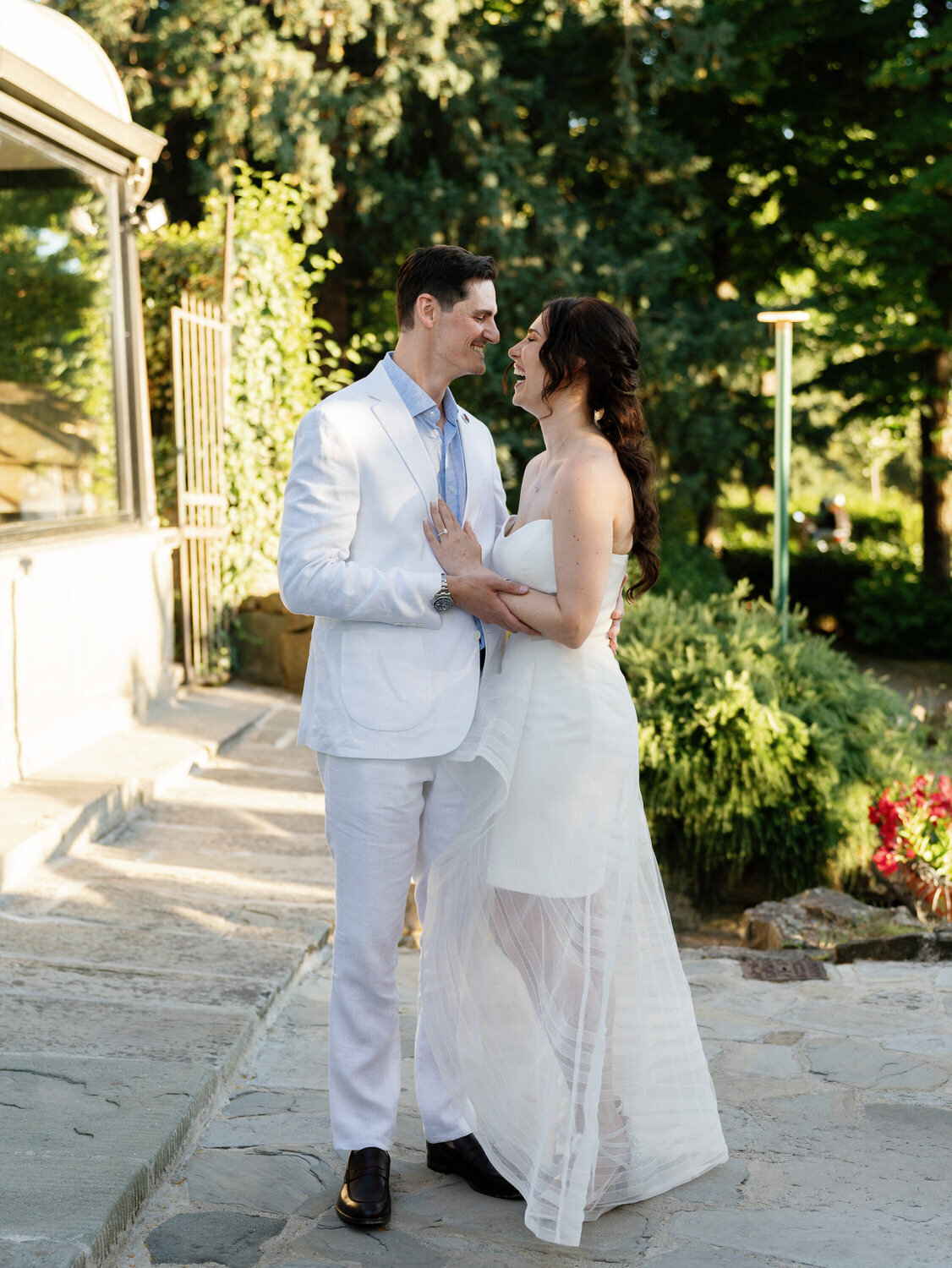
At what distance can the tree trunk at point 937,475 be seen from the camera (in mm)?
15773

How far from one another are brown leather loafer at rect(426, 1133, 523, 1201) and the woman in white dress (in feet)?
0.41

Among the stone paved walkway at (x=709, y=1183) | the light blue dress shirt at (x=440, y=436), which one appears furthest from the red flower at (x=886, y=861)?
the light blue dress shirt at (x=440, y=436)

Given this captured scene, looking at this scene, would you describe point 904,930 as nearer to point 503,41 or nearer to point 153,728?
point 153,728

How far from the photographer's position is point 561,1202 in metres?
2.55

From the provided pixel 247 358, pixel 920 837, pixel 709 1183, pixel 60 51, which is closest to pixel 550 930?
pixel 709 1183

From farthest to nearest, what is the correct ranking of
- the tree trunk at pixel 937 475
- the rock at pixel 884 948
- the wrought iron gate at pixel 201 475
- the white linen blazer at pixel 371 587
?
1. the tree trunk at pixel 937 475
2. the wrought iron gate at pixel 201 475
3. the rock at pixel 884 948
4. the white linen blazer at pixel 371 587

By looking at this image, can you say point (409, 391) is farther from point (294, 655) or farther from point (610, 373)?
point (294, 655)

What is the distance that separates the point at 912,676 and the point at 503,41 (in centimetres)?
879

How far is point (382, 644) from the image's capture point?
2678 mm

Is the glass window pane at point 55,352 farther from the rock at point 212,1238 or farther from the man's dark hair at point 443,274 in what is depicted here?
the rock at point 212,1238

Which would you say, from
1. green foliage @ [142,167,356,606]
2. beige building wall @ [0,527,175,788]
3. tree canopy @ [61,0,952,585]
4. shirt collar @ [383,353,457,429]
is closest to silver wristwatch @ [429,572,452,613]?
shirt collar @ [383,353,457,429]

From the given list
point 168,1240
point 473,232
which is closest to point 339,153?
point 473,232

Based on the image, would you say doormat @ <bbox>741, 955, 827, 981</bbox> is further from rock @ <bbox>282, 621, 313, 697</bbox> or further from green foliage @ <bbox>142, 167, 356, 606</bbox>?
green foliage @ <bbox>142, 167, 356, 606</bbox>

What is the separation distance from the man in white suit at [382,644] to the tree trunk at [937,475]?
13.9 m
